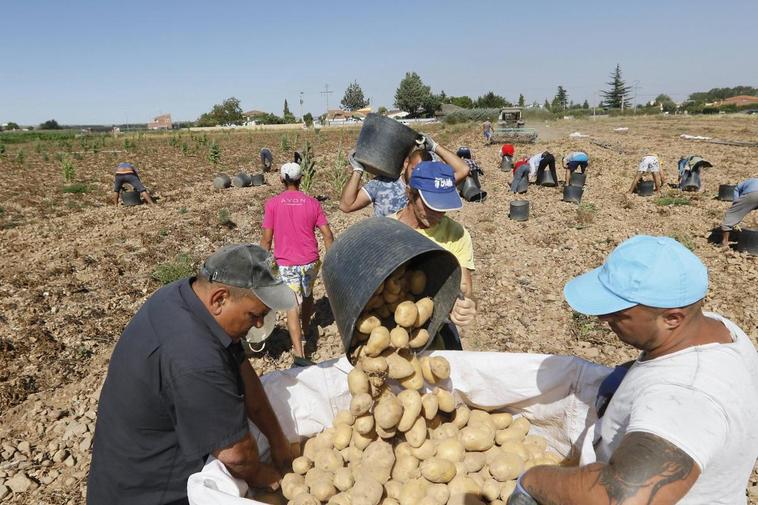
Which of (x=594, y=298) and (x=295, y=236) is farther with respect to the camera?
(x=295, y=236)

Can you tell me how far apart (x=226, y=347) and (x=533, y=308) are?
4.23 meters

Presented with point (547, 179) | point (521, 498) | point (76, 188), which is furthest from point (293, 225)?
point (76, 188)

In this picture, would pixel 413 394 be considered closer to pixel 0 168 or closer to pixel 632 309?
pixel 632 309

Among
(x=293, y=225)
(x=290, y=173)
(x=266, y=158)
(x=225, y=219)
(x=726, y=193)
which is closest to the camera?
(x=293, y=225)

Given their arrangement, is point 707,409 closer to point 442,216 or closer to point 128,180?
point 442,216

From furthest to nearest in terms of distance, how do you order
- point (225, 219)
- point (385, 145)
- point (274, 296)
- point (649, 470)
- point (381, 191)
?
point (225, 219)
point (381, 191)
point (385, 145)
point (274, 296)
point (649, 470)

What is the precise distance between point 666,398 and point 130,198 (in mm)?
12026

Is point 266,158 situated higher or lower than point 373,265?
higher

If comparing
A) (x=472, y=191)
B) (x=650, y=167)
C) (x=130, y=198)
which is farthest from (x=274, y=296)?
(x=650, y=167)

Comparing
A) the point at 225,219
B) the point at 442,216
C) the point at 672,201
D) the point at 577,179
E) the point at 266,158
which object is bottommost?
the point at 672,201

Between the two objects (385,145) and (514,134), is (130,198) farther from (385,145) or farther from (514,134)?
(514,134)

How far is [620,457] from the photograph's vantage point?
1.15 m

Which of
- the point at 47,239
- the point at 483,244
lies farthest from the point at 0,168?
the point at 483,244

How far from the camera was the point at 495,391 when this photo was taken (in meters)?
2.38
